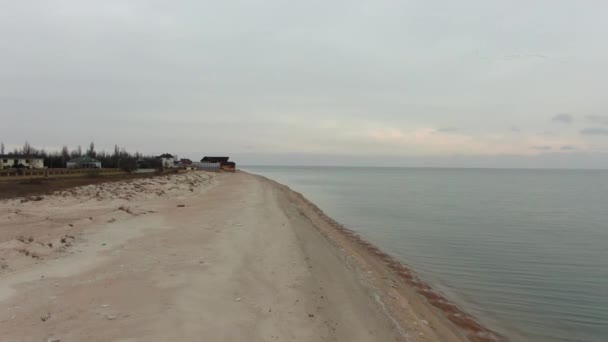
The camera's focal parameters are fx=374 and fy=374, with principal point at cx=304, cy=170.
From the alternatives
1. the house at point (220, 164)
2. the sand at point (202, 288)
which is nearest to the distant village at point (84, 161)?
the house at point (220, 164)

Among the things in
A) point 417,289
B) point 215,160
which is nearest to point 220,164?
point 215,160

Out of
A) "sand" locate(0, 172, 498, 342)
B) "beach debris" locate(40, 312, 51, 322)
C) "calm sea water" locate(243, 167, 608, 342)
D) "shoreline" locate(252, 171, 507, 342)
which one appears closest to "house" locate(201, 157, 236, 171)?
"calm sea water" locate(243, 167, 608, 342)

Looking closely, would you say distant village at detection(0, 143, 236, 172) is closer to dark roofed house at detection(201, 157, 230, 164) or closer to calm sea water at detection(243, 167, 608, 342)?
dark roofed house at detection(201, 157, 230, 164)

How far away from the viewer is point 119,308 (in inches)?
260

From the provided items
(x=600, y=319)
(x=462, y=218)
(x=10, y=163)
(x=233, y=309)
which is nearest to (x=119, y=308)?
(x=233, y=309)

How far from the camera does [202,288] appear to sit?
26.0 feet

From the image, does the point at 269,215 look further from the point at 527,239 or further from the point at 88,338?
the point at 88,338

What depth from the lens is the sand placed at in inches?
241

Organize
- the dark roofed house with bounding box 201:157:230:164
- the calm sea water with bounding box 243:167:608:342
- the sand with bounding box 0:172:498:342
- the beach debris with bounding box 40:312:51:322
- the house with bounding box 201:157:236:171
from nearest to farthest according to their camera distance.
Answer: the beach debris with bounding box 40:312:51:322 < the sand with bounding box 0:172:498:342 < the calm sea water with bounding box 243:167:608:342 < the house with bounding box 201:157:236:171 < the dark roofed house with bounding box 201:157:230:164

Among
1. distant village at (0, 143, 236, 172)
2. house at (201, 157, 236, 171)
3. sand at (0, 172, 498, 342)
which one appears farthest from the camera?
house at (201, 157, 236, 171)

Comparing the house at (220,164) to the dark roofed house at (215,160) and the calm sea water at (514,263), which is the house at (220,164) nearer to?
the dark roofed house at (215,160)

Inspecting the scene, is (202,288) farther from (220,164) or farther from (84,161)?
(220,164)

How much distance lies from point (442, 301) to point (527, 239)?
42.3ft

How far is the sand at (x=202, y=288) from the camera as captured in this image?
20.0 feet
